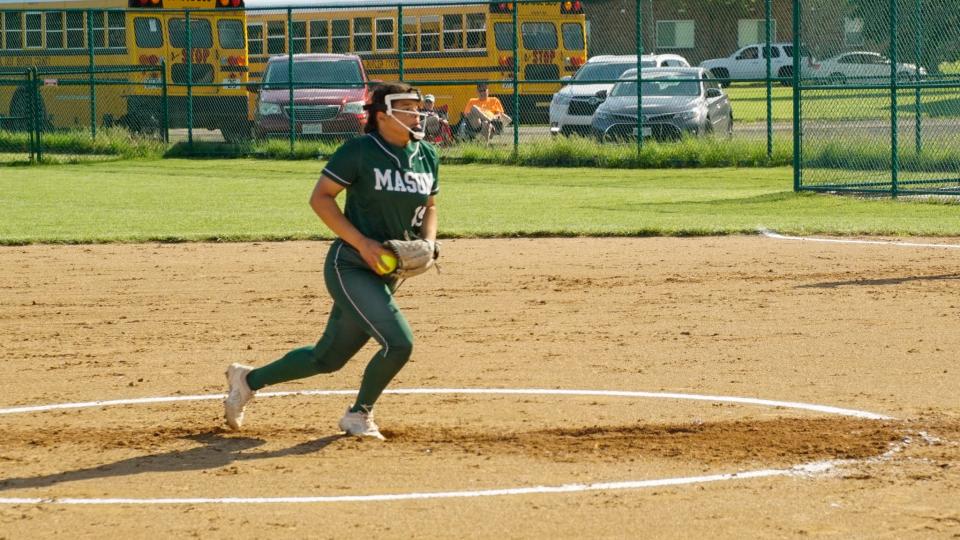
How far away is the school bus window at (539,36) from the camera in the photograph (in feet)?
115

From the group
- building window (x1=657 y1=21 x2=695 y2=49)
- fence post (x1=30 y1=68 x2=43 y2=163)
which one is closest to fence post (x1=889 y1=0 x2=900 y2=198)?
Answer: fence post (x1=30 y1=68 x2=43 y2=163)

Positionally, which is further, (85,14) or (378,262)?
(85,14)

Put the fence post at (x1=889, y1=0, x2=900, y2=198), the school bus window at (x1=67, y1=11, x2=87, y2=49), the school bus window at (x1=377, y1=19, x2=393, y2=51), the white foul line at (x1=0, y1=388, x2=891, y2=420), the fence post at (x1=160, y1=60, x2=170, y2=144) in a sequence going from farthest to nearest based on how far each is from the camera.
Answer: the school bus window at (x1=67, y1=11, x2=87, y2=49) → the school bus window at (x1=377, y1=19, x2=393, y2=51) → the fence post at (x1=160, y1=60, x2=170, y2=144) → the fence post at (x1=889, y1=0, x2=900, y2=198) → the white foul line at (x1=0, y1=388, x2=891, y2=420)

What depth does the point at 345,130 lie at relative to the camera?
31.6 m

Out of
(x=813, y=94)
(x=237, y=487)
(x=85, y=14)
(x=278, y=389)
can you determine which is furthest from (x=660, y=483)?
(x=85, y=14)

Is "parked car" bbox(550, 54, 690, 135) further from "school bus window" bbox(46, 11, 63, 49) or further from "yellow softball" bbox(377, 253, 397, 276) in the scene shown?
"yellow softball" bbox(377, 253, 397, 276)

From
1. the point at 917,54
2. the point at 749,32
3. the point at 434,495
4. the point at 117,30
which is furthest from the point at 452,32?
the point at 749,32

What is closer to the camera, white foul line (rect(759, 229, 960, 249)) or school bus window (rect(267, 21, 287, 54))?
white foul line (rect(759, 229, 960, 249))

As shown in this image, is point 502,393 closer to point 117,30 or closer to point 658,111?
point 658,111

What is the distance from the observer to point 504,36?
118 feet

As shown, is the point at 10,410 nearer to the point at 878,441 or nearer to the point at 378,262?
the point at 378,262

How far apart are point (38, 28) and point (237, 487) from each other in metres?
32.3

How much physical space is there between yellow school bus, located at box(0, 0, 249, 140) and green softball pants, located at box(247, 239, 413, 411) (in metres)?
25.4

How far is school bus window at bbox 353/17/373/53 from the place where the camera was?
3584 centimetres
